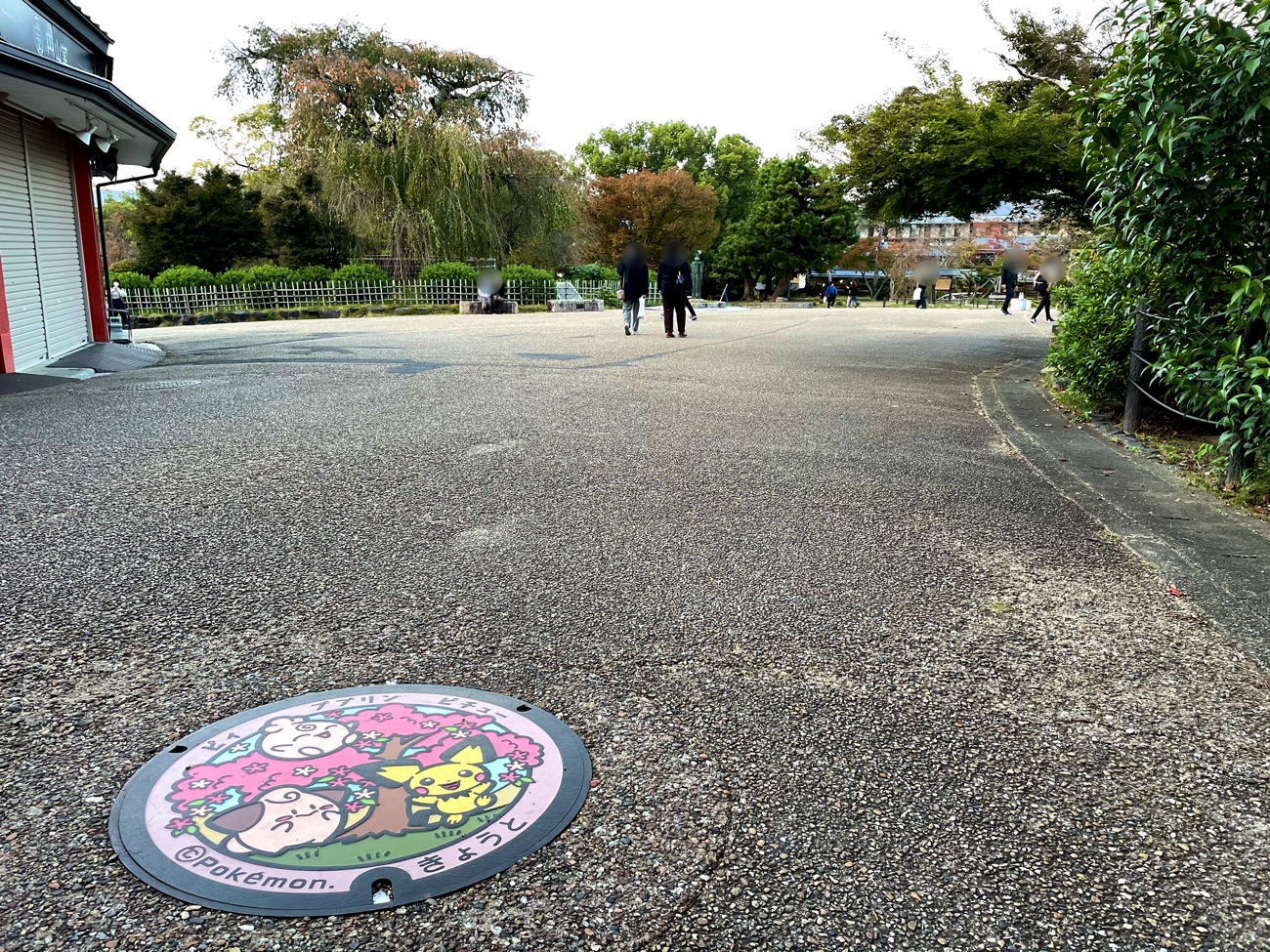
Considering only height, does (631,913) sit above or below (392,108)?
below

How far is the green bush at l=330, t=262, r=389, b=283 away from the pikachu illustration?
97.3ft

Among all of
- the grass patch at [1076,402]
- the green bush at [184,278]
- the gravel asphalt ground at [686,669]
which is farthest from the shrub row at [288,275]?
the gravel asphalt ground at [686,669]

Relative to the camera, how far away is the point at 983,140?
11.2 meters

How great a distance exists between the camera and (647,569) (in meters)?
3.95

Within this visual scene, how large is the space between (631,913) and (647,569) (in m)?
2.16

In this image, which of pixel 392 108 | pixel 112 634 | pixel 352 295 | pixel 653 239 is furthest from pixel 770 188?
pixel 112 634

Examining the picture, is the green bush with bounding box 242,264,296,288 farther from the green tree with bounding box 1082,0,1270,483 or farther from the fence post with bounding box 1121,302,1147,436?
the green tree with bounding box 1082,0,1270,483

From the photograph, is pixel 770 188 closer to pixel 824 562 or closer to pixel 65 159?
pixel 65 159

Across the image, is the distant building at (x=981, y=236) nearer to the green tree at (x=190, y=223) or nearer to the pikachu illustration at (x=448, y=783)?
the green tree at (x=190, y=223)

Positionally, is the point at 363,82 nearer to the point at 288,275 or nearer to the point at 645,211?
the point at 288,275

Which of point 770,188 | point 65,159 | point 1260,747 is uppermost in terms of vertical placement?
point 770,188

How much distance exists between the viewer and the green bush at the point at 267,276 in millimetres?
28547

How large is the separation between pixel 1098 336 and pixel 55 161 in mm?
13339

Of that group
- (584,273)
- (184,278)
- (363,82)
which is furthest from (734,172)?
(184,278)
